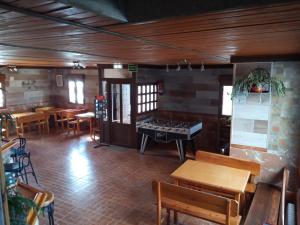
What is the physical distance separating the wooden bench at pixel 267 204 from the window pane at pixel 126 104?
390 centimetres

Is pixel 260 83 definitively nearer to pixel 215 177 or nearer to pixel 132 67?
pixel 215 177

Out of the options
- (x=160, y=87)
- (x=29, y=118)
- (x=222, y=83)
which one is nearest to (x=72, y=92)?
(x=29, y=118)

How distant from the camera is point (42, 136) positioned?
828cm

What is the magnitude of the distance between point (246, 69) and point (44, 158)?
4990mm

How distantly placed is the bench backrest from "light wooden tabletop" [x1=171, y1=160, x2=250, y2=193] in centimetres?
18

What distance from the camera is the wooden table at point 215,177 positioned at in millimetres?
→ 2971

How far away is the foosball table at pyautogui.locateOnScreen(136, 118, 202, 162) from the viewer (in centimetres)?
579

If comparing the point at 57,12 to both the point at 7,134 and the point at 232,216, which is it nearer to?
the point at 232,216

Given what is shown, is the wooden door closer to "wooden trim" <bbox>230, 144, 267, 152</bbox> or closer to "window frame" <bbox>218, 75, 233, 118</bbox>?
"window frame" <bbox>218, 75, 233, 118</bbox>

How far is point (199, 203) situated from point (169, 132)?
10.5 feet

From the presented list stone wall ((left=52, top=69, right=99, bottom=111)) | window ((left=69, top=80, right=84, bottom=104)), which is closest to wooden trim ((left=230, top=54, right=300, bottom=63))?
stone wall ((left=52, top=69, right=99, bottom=111))

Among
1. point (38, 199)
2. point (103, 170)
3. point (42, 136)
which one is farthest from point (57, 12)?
point (42, 136)

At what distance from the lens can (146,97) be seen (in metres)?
7.16

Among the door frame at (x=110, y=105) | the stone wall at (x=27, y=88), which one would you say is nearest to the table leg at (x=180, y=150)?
the door frame at (x=110, y=105)
